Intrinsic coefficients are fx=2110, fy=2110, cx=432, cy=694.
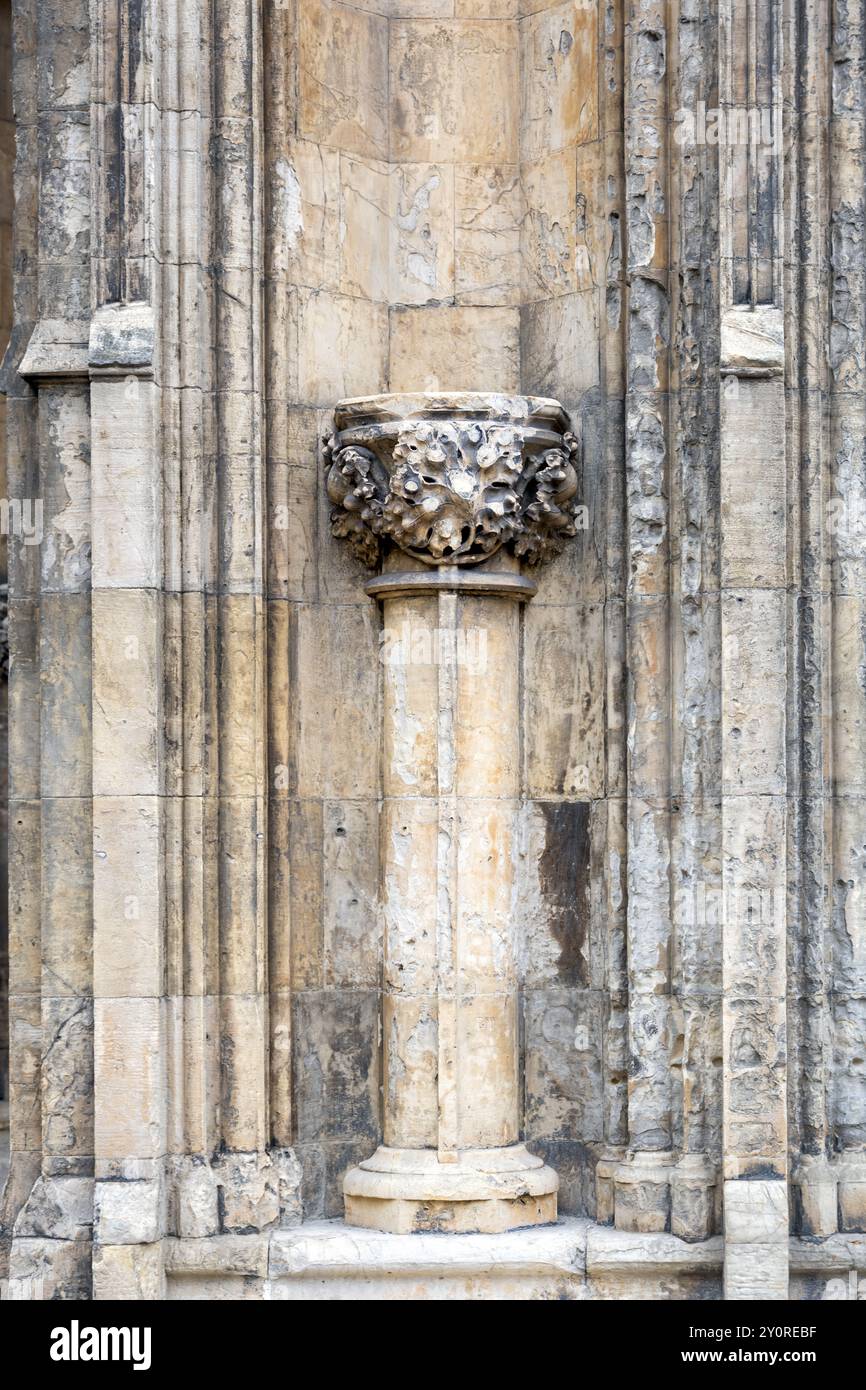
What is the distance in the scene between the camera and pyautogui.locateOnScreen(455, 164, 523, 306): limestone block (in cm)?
876

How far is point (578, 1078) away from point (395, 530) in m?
2.28

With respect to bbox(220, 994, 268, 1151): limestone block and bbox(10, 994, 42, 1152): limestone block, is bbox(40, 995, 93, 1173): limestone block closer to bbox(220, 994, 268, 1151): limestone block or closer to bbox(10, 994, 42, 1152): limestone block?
bbox(10, 994, 42, 1152): limestone block

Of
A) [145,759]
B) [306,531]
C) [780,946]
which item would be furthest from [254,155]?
[780,946]

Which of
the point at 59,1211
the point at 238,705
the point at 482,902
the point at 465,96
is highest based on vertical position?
the point at 465,96

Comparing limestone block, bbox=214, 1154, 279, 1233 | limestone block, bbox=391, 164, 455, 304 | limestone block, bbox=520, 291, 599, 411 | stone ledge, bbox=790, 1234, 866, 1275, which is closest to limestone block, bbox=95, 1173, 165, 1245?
limestone block, bbox=214, 1154, 279, 1233

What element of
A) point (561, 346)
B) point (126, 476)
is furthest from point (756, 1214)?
point (126, 476)

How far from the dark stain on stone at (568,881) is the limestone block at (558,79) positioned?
108 inches

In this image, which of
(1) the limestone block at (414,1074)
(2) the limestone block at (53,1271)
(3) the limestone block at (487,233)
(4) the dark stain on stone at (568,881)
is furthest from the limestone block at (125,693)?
(3) the limestone block at (487,233)

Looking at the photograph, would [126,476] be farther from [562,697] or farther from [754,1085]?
[754,1085]

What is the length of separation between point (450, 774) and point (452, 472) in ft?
3.86

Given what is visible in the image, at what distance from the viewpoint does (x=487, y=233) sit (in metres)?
8.76

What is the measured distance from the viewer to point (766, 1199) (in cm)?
780

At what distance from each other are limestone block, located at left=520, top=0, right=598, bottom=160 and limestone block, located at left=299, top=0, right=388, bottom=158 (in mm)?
590
